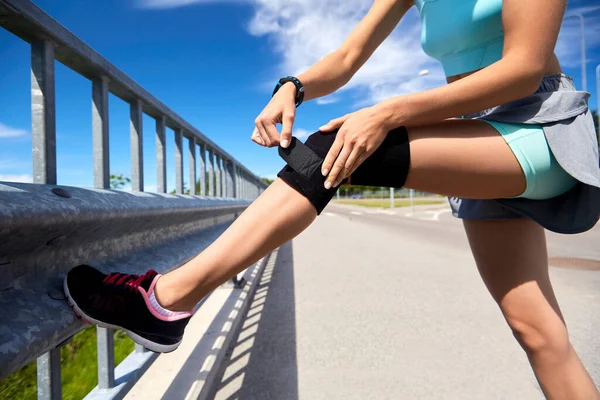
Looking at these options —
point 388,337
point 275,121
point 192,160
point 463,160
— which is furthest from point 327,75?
point 388,337

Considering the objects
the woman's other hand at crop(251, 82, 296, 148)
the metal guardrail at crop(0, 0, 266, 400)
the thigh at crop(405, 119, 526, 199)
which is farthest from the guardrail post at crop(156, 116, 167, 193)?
the thigh at crop(405, 119, 526, 199)

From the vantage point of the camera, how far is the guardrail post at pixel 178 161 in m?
2.86

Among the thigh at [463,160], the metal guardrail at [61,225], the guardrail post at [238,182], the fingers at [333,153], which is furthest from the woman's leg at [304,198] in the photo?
the guardrail post at [238,182]

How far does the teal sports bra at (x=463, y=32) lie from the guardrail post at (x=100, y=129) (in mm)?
1277

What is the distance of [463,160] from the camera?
1.17 m

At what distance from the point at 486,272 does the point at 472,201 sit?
301mm

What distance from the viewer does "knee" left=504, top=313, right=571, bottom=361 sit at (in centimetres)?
141

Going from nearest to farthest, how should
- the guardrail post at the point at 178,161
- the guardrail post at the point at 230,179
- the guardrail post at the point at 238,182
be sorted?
the guardrail post at the point at 178,161
the guardrail post at the point at 230,179
the guardrail post at the point at 238,182

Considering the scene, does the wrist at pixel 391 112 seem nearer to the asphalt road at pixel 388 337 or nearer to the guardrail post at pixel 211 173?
the asphalt road at pixel 388 337

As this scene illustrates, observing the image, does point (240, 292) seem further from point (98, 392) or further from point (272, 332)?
point (98, 392)

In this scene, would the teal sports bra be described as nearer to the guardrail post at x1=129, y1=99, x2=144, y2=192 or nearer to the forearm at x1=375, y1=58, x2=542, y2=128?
the forearm at x1=375, y1=58, x2=542, y2=128

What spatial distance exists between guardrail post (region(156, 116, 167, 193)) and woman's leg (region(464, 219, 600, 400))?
174 centimetres

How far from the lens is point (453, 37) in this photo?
1427 millimetres

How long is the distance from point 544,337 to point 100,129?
6.02 feet
